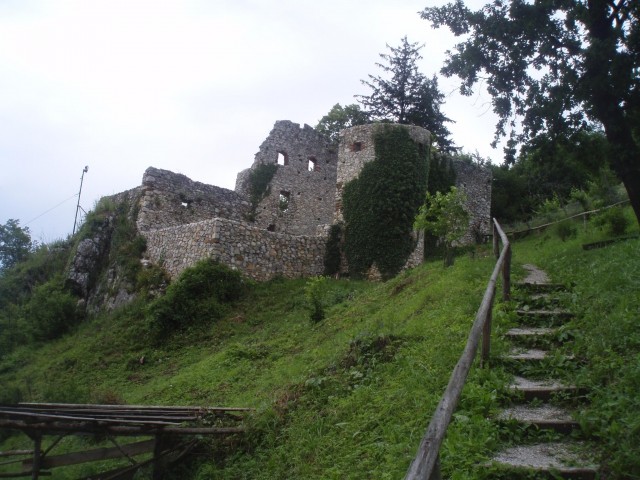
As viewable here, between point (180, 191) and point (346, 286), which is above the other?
point (180, 191)

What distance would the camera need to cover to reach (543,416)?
481 centimetres

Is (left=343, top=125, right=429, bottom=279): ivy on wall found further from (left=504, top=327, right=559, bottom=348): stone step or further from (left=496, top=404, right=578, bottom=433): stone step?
(left=496, top=404, right=578, bottom=433): stone step

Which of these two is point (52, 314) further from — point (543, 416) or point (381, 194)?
point (543, 416)

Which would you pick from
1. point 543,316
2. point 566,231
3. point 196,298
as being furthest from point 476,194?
point 543,316

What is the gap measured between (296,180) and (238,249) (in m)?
8.45

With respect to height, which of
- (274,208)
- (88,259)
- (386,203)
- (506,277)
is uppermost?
(274,208)

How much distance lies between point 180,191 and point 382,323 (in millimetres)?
12143

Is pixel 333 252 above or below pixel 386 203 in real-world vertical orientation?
below

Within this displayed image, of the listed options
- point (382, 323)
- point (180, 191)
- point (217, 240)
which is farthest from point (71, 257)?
point (382, 323)

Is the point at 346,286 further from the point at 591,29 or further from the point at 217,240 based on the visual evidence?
the point at 591,29

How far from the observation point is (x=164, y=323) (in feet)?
46.8

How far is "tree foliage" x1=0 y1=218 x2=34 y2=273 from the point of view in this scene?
27688 mm

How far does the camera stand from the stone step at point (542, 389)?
16.9 feet

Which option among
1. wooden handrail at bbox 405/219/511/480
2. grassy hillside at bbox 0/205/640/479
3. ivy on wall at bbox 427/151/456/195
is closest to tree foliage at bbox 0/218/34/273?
grassy hillside at bbox 0/205/640/479
